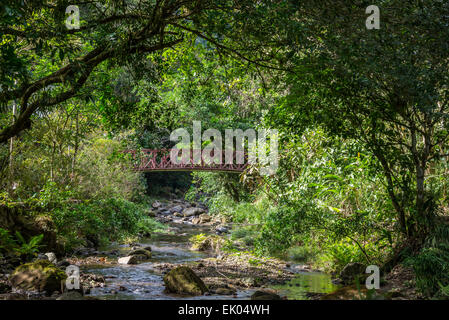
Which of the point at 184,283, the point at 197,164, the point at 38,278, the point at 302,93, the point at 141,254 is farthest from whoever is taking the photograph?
the point at 197,164

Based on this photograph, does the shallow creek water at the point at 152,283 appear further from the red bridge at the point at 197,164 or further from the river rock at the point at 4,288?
the red bridge at the point at 197,164

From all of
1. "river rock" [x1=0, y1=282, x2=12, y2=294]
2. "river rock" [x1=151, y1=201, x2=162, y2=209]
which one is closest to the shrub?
"river rock" [x1=0, y1=282, x2=12, y2=294]

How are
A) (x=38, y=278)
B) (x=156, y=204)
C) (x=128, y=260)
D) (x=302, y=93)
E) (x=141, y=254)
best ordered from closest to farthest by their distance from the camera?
1. (x=302, y=93)
2. (x=38, y=278)
3. (x=128, y=260)
4. (x=141, y=254)
5. (x=156, y=204)

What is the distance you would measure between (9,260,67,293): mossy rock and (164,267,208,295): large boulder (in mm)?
1572

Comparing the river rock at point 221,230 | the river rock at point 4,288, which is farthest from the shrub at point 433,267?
the river rock at point 221,230

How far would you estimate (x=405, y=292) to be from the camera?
16.0 feet

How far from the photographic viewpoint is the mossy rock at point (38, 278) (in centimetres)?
544

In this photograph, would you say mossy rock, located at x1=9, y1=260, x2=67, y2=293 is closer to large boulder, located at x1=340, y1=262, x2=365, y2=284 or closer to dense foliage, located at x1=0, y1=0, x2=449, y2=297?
dense foliage, located at x1=0, y1=0, x2=449, y2=297

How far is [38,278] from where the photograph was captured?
551 cm

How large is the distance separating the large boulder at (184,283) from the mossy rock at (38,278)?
1.57 meters

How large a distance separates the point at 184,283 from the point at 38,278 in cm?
210

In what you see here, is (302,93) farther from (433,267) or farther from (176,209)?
(176,209)

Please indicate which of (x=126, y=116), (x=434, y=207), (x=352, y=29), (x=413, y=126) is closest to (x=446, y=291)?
(x=434, y=207)

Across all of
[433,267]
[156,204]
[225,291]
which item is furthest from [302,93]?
[156,204]
